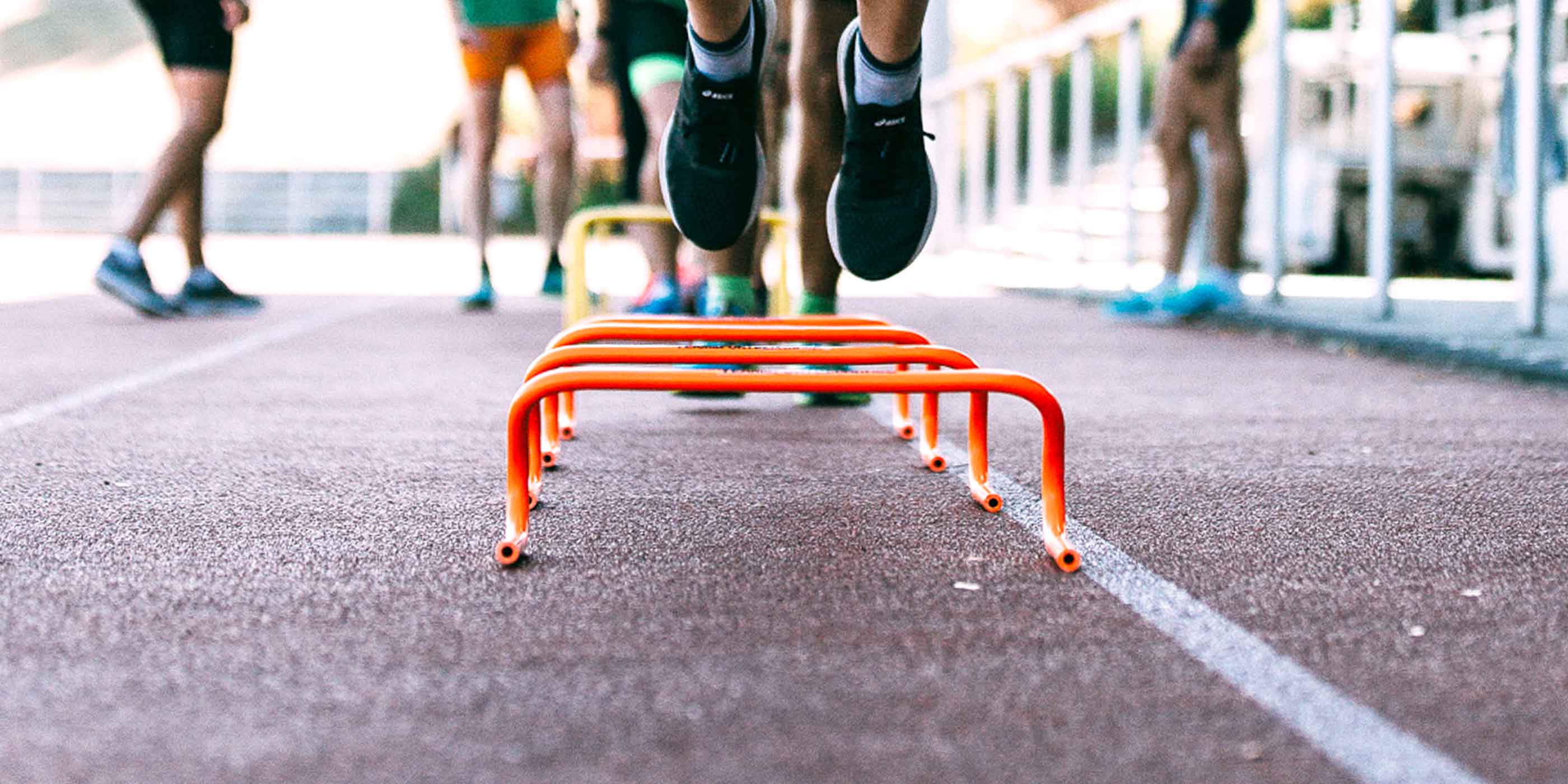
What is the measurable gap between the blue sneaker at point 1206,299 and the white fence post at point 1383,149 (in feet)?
2.27

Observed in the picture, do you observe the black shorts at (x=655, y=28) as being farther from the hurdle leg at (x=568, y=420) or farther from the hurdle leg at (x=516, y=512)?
the hurdle leg at (x=516, y=512)

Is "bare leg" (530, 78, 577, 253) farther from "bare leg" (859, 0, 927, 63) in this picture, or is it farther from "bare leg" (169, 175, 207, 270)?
"bare leg" (859, 0, 927, 63)

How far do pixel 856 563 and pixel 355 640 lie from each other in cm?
63

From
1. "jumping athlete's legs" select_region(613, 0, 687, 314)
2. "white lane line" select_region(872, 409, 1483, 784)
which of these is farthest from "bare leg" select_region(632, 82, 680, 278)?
"white lane line" select_region(872, 409, 1483, 784)

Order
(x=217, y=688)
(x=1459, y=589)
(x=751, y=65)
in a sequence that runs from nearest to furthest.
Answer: (x=217, y=688) < (x=1459, y=589) < (x=751, y=65)

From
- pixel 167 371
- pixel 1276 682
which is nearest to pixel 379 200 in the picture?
pixel 167 371

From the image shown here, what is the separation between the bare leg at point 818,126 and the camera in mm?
3312

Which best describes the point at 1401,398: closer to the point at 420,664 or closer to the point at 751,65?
the point at 751,65

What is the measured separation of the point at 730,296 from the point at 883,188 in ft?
3.17

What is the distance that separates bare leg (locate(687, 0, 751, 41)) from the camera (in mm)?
2344

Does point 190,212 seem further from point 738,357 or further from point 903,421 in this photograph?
point 738,357

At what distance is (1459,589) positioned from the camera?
188 centimetres

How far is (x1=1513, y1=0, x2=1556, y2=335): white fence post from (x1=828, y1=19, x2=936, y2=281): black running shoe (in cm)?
267

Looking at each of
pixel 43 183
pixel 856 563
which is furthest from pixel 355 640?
pixel 43 183
